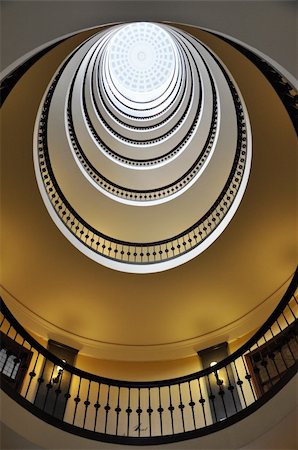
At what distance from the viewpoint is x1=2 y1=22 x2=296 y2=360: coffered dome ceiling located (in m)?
6.64

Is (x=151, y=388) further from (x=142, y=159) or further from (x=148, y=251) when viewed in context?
(x=142, y=159)

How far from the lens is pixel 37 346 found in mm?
6066

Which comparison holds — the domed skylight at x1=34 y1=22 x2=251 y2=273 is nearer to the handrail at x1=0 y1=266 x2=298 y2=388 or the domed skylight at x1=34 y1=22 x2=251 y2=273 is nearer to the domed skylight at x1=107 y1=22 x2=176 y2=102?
the domed skylight at x1=107 y1=22 x2=176 y2=102

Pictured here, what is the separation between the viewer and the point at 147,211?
30.8 feet

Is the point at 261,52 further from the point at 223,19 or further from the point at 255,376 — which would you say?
the point at 255,376

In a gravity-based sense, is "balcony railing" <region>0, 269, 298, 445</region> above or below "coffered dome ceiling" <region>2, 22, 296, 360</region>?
below

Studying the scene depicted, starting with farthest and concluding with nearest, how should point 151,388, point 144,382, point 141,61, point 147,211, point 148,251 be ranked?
point 141,61, point 147,211, point 148,251, point 151,388, point 144,382

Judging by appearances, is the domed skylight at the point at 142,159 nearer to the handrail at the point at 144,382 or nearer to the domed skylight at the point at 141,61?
the domed skylight at the point at 141,61

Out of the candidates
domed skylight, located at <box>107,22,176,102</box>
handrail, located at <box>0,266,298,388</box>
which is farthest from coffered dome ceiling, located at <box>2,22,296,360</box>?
domed skylight, located at <box>107,22,176,102</box>

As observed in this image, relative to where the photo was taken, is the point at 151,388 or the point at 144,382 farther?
the point at 151,388

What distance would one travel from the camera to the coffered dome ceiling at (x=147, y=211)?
6.64m

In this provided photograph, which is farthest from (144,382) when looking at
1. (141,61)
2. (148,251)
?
(141,61)

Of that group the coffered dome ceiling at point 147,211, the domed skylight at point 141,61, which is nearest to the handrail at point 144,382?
the coffered dome ceiling at point 147,211

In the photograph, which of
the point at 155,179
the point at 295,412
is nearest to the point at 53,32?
the point at 295,412
